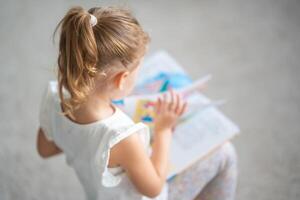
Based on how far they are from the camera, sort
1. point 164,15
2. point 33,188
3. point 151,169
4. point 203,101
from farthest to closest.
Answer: point 164,15
point 33,188
point 203,101
point 151,169

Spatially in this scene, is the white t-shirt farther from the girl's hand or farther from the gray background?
the gray background

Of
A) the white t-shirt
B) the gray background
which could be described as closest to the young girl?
the white t-shirt

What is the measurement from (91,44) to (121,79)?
0.35 feet

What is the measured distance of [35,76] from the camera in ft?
4.80

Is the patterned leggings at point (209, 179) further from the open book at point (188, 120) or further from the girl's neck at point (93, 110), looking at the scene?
the girl's neck at point (93, 110)

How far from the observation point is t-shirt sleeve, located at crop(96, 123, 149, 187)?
23.7 inches

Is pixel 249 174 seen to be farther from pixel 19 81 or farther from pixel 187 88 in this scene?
pixel 19 81

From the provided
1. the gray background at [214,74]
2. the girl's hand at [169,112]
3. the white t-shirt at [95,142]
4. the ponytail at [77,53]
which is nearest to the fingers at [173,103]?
the girl's hand at [169,112]

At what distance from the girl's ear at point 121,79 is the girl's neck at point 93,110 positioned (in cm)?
4

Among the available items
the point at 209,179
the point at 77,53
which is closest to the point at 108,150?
the point at 77,53

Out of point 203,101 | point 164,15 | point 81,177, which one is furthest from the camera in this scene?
point 164,15

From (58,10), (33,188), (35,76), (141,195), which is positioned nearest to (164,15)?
(58,10)

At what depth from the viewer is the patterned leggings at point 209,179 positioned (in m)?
0.83

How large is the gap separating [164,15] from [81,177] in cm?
107
